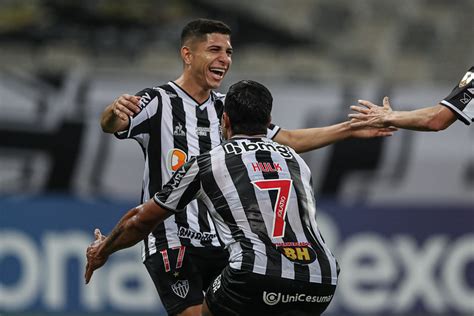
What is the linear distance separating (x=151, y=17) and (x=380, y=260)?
5.32 metres

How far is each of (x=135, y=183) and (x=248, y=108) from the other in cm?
824

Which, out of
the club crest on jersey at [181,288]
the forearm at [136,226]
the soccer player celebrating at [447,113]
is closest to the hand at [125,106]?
the forearm at [136,226]

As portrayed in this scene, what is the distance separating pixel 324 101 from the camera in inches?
547

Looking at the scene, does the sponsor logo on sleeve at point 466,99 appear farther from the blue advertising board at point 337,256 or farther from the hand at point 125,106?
the blue advertising board at point 337,256

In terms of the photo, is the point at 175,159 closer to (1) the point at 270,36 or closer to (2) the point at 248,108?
(2) the point at 248,108

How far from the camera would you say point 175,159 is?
21.8 feet

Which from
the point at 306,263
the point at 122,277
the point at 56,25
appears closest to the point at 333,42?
the point at 56,25

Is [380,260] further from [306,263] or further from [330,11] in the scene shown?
[306,263]

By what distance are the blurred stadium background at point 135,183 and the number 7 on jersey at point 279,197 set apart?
771 centimetres

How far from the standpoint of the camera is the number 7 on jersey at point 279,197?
218 inches

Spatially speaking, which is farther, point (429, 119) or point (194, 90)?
point (194, 90)

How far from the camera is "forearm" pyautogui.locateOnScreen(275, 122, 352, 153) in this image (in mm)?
6953

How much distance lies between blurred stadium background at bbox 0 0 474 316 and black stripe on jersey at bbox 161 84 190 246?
6.55 metres

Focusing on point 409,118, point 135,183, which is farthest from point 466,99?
point 135,183
